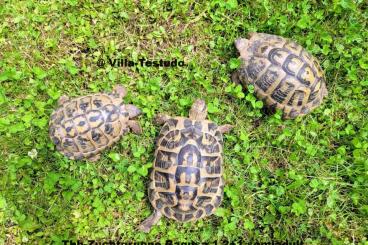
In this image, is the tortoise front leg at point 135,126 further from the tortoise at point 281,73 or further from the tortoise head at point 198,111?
the tortoise at point 281,73

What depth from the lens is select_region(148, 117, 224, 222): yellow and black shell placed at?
16.5 ft

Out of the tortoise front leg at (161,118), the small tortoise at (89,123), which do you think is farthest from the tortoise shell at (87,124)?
the tortoise front leg at (161,118)

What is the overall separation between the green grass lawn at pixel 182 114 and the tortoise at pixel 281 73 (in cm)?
20

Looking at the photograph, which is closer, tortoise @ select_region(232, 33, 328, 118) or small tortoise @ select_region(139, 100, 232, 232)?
small tortoise @ select_region(139, 100, 232, 232)

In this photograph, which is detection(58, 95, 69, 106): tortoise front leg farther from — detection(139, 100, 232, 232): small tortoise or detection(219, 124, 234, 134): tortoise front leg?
detection(219, 124, 234, 134): tortoise front leg

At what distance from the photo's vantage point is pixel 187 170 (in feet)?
16.3

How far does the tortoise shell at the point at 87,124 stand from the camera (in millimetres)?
5145

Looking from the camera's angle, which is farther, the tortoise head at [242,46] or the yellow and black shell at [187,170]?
the tortoise head at [242,46]

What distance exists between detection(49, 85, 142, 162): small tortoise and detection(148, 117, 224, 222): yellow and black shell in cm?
53

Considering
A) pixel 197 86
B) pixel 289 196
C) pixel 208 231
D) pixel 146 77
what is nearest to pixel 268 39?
pixel 197 86

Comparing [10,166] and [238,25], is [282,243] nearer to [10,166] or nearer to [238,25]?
[238,25]

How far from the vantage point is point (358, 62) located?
568cm

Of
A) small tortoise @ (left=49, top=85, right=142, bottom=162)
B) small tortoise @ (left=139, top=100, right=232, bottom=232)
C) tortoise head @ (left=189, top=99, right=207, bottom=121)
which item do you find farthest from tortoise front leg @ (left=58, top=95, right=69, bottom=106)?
tortoise head @ (left=189, top=99, right=207, bottom=121)

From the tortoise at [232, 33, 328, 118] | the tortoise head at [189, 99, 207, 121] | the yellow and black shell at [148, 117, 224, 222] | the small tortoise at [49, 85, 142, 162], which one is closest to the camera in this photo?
the yellow and black shell at [148, 117, 224, 222]
